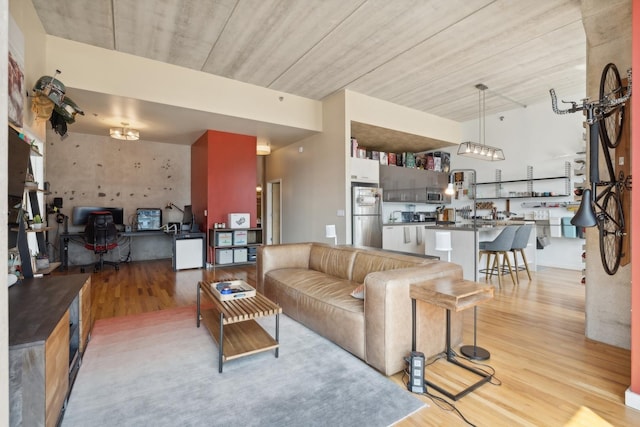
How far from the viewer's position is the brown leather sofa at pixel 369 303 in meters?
2.08

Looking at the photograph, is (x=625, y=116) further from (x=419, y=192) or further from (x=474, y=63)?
(x=419, y=192)

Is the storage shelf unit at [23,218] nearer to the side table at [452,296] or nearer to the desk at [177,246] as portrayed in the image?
the desk at [177,246]

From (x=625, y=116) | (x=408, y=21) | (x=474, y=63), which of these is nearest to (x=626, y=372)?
(x=625, y=116)

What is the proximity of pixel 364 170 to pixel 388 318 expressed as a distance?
13.9 feet

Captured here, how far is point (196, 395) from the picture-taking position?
1859mm

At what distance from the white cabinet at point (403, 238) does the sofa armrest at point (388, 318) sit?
167 inches

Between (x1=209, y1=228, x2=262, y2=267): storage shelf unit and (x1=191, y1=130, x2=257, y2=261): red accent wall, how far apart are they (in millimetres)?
316

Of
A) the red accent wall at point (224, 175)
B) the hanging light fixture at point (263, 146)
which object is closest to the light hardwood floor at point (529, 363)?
the red accent wall at point (224, 175)

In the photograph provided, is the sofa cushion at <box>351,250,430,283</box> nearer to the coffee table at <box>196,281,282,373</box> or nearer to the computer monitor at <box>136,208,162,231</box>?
the coffee table at <box>196,281,282,373</box>

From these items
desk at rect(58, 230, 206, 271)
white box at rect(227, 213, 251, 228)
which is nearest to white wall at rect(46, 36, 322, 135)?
white box at rect(227, 213, 251, 228)

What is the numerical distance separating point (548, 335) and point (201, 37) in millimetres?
5086

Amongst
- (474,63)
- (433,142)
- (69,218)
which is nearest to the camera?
(474,63)

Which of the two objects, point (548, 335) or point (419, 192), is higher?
point (419, 192)

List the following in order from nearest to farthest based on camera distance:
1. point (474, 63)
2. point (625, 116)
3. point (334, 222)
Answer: point (625, 116) < point (474, 63) < point (334, 222)
